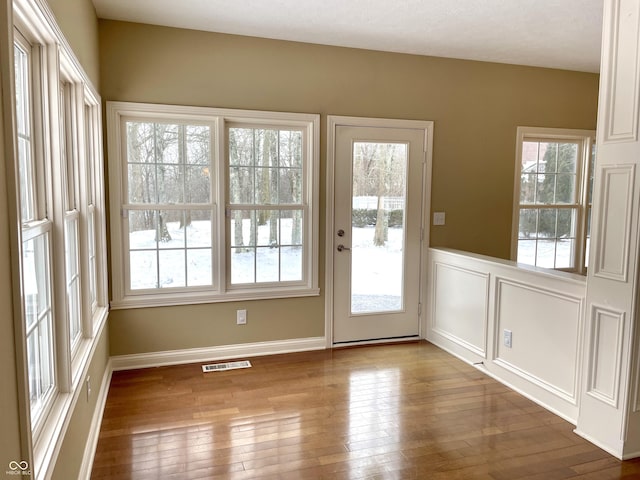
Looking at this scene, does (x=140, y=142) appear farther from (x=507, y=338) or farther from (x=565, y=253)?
(x=565, y=253)

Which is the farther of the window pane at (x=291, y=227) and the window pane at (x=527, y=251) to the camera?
the window pane at (x=527, y=251)

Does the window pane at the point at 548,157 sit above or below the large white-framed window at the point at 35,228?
above

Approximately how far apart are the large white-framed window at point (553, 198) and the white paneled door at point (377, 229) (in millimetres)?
1183

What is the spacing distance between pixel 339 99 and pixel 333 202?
0.89m

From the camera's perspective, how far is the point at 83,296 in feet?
8.68

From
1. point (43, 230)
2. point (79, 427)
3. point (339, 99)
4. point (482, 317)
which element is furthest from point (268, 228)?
point (43, 230)

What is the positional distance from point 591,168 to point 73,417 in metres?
5.19

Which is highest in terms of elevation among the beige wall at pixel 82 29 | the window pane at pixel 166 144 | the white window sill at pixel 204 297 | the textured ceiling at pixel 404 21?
the textured ceiling at pixel 404 21

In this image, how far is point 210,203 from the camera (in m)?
3.86

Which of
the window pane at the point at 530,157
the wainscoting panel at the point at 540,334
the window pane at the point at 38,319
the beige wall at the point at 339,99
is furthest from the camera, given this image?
the window pane at the point at 530,157

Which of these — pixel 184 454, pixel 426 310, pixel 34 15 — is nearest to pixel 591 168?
pixel 426 310

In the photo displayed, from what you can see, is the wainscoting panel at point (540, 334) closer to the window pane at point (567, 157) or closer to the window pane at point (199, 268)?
the window pane at point (567, 157)

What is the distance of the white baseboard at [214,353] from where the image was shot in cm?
376

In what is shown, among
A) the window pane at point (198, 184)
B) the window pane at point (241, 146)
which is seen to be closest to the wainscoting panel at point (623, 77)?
the window pane at point (241, 146)
